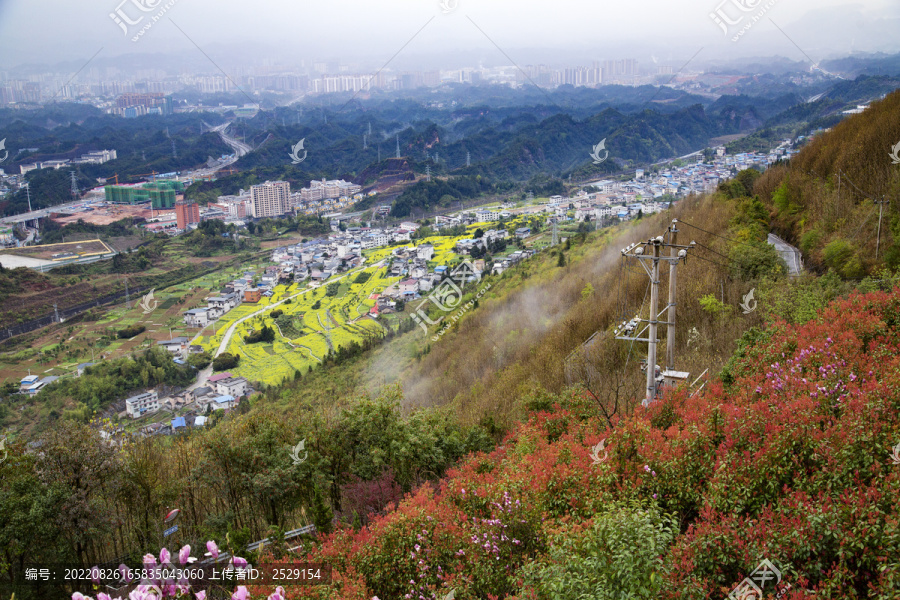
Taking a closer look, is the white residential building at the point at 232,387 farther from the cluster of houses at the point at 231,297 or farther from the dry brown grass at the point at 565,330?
the dry brown grass at the point at 565,330

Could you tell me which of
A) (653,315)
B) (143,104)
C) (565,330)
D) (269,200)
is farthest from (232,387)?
(143,104)

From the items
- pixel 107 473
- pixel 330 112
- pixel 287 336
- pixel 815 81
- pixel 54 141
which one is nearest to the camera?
pixel 107 473

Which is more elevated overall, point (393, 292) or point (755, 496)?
point (755, 496)

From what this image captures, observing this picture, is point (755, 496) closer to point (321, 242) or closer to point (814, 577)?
point (814, 577)

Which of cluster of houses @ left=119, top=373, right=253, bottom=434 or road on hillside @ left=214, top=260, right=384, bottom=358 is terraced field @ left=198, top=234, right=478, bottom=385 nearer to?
road on hillside @ left=214, top=260, right=384, bottom=358

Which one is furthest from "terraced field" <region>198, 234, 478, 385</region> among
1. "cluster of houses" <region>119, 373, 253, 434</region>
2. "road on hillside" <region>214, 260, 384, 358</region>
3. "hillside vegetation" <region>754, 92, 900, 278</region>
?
"hillside vegetation" <region>754, 92, 900, 278</region>

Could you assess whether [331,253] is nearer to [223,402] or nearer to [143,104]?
[223,402]

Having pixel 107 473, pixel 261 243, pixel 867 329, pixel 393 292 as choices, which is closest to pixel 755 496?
pixel 867 329
